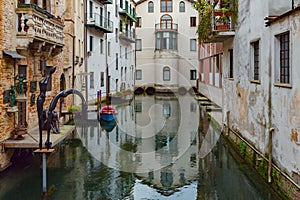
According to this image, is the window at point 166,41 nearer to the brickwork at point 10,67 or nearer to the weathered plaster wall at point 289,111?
the brickwork at point 10,67

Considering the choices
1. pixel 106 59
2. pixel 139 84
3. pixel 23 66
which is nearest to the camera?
pixel 23 66

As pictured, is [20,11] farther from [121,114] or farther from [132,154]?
[121,114]

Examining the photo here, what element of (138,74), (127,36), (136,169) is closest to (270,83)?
(136,169)

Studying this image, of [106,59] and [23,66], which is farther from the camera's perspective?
[106,59]

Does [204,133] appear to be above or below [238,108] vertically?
below

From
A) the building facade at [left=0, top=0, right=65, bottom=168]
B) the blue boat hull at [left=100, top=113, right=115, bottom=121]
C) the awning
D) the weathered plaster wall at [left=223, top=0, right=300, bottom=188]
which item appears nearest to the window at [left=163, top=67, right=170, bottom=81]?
the blue boat hull at [left=100, top=113, right=115, bottom=121]

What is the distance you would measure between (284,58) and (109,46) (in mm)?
24409

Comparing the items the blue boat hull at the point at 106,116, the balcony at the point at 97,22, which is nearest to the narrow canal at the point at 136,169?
the blue boat hull at the point at 106,116

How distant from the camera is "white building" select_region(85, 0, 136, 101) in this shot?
85.1 ft

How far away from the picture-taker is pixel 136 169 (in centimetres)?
1121

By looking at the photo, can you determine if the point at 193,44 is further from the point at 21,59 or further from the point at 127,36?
the point at 21,59

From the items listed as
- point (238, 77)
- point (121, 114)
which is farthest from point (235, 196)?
Result: point (121, 114)

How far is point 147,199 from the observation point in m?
8.73

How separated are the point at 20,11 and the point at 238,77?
308 inches
